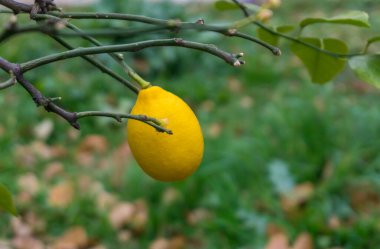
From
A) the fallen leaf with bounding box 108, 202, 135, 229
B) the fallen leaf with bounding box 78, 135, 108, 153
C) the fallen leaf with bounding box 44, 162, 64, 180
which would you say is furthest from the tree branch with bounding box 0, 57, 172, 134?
the fallen leaf with bounding box 78, 135, 108, 153

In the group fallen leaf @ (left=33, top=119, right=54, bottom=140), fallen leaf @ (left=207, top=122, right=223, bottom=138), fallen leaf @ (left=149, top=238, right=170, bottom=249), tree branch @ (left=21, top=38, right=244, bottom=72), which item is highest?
fallen leaf @ (left=33, top=119, right=54, bottom=140)

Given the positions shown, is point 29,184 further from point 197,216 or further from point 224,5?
point 224,5

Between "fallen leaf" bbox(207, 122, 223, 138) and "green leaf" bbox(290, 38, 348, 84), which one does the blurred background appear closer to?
"fallen leaf" bbox(207, 122, 223, 138)

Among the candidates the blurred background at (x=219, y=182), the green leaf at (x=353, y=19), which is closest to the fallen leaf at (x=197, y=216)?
the blurred background at (x=219, y=182)

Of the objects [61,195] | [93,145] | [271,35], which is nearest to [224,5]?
[271,35]

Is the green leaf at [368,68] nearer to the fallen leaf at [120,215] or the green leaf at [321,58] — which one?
the green leaf at [321,58]

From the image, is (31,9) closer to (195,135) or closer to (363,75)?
(195,135)
